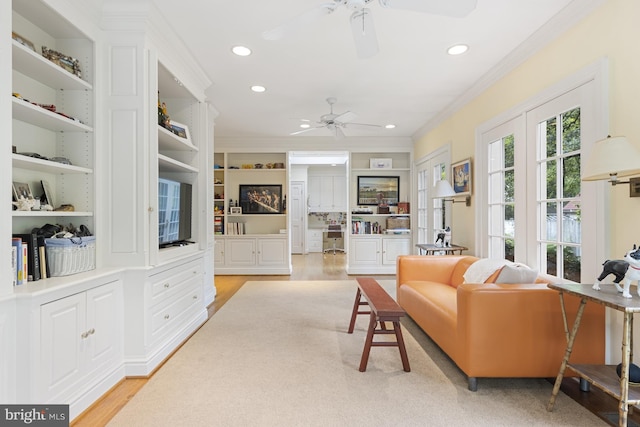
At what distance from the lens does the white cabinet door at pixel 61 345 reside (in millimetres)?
1740

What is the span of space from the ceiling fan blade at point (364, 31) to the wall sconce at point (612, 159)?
4.69ft

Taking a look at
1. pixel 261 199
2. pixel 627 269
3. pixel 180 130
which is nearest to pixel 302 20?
pixel 180 130

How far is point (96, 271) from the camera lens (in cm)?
225

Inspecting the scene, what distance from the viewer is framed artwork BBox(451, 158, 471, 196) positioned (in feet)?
13.3

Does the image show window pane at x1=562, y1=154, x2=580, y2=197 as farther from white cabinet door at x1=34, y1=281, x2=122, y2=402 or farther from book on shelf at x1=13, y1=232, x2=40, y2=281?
book on shelf at x1=13, y1=232, x2=40, y2=281

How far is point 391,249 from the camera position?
262 inches

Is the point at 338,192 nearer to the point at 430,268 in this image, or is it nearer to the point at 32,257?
the point at 430,268

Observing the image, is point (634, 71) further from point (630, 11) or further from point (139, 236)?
point (139, 236)

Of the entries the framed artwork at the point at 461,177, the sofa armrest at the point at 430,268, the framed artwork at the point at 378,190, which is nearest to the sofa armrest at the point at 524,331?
the sofa armrest at the point at 430,268

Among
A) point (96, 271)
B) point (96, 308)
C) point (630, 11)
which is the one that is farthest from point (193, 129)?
point (630, 11)

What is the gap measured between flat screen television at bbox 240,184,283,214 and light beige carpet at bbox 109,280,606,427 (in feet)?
11.7

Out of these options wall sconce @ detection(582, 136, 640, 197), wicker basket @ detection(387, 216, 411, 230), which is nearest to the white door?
wicker basket @ detection(387, 216, 411, 230)

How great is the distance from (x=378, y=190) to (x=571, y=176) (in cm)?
447

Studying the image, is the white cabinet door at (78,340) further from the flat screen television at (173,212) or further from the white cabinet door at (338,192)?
the white cabinet door at (338,192)
